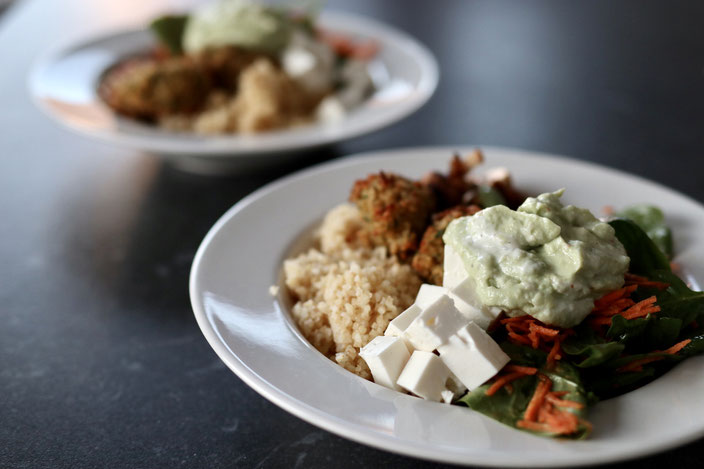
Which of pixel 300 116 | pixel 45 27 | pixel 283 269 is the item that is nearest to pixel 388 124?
pixel 300 116

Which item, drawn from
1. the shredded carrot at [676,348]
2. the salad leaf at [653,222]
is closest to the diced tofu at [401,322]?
the shredded carrot at [676,348]

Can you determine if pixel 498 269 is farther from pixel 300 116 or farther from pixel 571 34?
pixel 571 34

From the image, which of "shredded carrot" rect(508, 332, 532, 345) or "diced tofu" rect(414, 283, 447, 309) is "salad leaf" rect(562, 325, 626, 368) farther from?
"diced tofu" rect(414, 283, 447, 309)

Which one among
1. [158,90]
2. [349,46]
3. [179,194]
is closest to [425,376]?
[179,194]

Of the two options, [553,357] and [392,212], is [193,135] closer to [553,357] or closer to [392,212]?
[392,212]

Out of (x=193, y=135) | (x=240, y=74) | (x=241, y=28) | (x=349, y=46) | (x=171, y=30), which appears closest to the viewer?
(x=193, y=135)

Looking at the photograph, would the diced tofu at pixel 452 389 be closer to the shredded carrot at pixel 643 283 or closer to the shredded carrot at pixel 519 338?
the shredded carrot at pixel 519 338

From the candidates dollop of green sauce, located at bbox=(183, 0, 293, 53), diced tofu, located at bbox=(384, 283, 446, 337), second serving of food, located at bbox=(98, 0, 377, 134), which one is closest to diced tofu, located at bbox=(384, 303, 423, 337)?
diced tofu, located at bbox=(384, 283, 446, 337)
